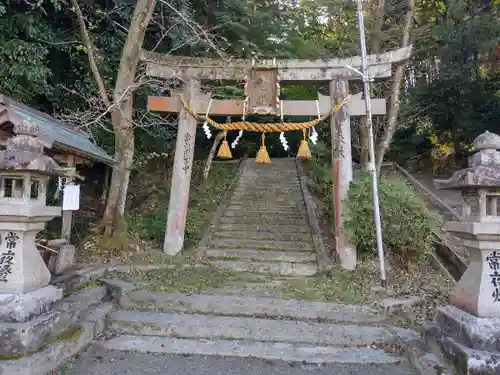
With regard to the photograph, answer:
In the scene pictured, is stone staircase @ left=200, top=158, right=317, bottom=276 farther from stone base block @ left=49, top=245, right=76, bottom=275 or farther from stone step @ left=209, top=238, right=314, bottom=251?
stone base block @ left=49, top=245, right=76, bottom=275

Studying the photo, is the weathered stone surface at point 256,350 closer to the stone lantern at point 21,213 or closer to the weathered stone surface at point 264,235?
the stone lantern at point 21,213

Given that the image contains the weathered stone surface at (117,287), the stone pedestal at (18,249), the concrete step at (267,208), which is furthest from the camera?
the concrete step at (267,208)

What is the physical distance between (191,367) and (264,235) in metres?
5.20

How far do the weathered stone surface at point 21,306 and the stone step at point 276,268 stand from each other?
4.02m

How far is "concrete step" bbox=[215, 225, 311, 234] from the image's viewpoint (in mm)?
9703

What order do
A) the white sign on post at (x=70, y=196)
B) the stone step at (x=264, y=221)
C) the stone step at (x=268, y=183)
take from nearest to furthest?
1. the white sign on post at (x=70, y=196)
2. the stone step at (x=264, y=221)
3. the stone step at (x=268, y=183)

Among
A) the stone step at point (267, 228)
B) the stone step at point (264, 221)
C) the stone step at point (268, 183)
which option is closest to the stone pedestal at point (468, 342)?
the stone step at point (267, 228)

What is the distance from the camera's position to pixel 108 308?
577 centimetres

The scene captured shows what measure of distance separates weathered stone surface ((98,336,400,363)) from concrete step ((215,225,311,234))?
4713mm

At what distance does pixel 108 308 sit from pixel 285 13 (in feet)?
46.1

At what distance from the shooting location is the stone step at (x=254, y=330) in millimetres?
5203

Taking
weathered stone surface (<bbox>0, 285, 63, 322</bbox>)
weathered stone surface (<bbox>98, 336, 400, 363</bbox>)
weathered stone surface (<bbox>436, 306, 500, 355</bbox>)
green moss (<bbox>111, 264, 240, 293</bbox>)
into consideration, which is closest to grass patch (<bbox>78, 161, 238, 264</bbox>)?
green moss (<bbox>111, 264, 240, 293</bbox>)

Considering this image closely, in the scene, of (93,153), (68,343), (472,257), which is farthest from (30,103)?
(472,257)

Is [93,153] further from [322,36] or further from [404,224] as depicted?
[322,36]
